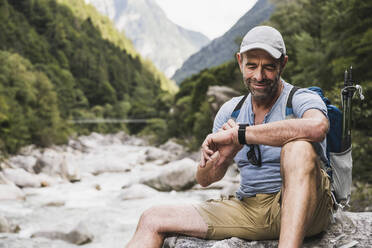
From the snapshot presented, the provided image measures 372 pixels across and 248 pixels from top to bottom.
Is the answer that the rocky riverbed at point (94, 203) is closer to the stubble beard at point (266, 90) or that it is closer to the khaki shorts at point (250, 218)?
the khaki shorts at point (250, 218)

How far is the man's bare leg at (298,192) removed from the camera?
4.95 ft

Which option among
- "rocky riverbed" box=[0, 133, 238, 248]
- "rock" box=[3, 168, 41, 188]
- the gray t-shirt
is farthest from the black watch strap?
"rock" box=[3, 168, 41, 188]

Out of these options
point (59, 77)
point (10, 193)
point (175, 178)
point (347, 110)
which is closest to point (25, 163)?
point (10, 193)

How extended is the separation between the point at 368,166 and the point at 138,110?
56.4 meters

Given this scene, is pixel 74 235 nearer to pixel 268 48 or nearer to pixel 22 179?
pixel 268 48

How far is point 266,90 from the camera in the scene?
73.6 inches

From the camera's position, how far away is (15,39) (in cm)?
4556

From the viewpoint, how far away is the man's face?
6.05ft

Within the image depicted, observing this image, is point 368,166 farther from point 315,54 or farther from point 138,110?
point 138,110

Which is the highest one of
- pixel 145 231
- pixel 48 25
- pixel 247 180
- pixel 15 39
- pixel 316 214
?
pixel 48 25

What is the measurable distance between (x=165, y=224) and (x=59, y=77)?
55849 mm

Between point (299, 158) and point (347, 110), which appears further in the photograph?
point (347, 110)

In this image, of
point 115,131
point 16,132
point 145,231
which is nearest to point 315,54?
point 145,231

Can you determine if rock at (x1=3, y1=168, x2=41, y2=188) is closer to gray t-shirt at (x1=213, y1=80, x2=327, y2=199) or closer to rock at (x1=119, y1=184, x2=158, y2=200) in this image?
rock at (x1=119, y1=184, x2=158, y2=200)
